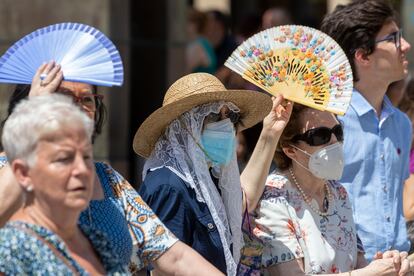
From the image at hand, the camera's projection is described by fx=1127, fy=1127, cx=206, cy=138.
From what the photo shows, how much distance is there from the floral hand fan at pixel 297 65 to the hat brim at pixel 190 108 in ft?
0.60

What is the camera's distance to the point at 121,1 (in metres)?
9.53

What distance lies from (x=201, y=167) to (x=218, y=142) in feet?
0.43

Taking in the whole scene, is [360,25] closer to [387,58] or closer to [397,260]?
[387,58]

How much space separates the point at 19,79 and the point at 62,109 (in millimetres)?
752

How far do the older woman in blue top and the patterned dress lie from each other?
50 cm

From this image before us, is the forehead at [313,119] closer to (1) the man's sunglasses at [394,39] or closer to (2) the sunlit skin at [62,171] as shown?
(1) the man's sunglasses at [394,39]

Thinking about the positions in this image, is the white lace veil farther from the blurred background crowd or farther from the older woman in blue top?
the blurred background crowd

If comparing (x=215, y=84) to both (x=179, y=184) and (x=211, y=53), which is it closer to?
(x=179, y=184)

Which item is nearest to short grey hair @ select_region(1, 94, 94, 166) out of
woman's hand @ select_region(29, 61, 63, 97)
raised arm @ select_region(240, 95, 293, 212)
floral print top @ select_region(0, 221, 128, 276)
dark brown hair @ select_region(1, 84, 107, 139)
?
floral print top @ select_region(0, 221, 128, 276)

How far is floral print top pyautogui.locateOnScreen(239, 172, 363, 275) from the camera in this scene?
4672 millimetres

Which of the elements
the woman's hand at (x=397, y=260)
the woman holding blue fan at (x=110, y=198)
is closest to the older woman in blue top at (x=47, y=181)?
the woman holding blue fan at (x=110, y=198)

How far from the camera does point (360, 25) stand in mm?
5512

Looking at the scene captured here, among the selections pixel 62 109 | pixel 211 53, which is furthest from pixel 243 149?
pixel 62 109

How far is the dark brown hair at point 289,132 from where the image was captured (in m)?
4.91
